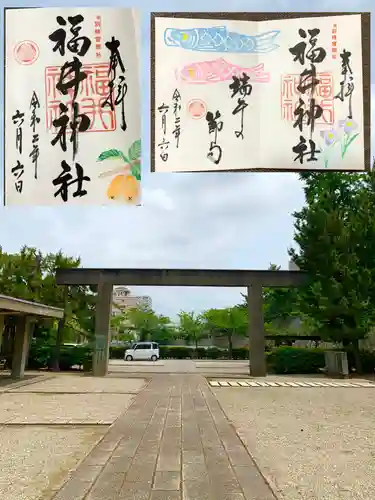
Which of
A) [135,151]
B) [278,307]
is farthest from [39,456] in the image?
[278,307]

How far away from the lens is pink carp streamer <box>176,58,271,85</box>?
598 cm

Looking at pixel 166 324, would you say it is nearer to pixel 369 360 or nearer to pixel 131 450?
pixel 369 360

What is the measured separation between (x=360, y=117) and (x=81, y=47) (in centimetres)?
340

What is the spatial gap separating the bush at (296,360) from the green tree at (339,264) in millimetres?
1953

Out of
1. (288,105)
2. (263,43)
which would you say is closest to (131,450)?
(288,105)

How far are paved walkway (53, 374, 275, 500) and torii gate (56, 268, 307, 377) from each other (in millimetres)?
11338

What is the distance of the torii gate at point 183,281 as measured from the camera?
21828 millimetres

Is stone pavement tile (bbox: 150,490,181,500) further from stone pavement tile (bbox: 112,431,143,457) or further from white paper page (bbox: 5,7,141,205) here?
white paper page (bbox: 5,7,141,205)

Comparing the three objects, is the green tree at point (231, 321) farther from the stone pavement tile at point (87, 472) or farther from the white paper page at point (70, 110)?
the white paper page at point (70, 110)

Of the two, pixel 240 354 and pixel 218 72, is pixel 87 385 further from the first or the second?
pixel 240 354

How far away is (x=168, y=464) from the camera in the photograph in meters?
6.35

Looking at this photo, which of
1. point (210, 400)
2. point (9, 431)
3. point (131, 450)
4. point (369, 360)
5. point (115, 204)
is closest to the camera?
point (115, 204)

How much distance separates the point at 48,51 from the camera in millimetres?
6109

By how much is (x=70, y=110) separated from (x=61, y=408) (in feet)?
26.3
